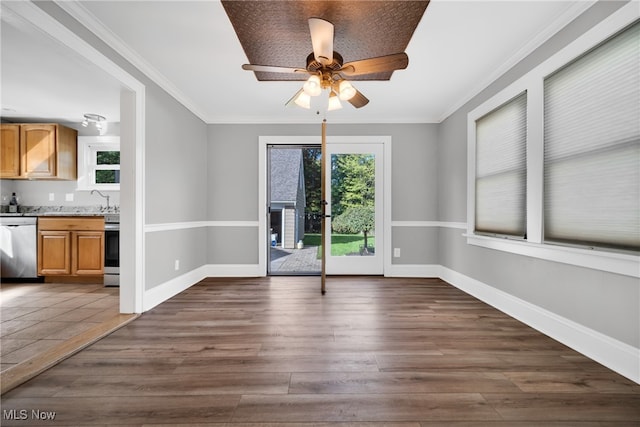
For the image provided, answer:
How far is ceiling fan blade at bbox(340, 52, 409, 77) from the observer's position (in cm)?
188

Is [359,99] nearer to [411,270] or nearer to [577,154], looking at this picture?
[577,154]

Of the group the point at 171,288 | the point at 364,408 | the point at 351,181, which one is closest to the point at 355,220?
the point at 351,181

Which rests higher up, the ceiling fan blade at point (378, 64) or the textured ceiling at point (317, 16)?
the textured ceiling at point (317, 16)

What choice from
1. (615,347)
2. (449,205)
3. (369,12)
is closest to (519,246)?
(615,347)

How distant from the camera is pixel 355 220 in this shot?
4180 mm

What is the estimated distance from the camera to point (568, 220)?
1.99 meters

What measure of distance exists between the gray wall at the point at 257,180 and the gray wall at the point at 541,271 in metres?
0.29

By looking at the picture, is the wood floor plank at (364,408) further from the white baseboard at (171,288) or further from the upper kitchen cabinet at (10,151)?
the upper kitchen cabinet at (10,151)

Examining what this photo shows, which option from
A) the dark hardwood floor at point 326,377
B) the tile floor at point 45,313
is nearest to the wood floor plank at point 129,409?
the dark hardwood floor at point 326,377

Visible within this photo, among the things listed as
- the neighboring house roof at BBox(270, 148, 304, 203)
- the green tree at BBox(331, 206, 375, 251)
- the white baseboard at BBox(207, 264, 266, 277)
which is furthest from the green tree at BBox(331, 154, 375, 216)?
the white baseboard at BBox(207, 264, 266, 277)

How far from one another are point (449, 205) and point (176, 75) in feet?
11.9

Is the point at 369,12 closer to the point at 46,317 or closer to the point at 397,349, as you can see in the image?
the point at 397,349

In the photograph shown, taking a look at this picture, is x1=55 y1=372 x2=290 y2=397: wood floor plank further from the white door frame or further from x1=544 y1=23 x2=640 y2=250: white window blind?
the white door frame

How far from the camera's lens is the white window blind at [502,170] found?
2.50 m
